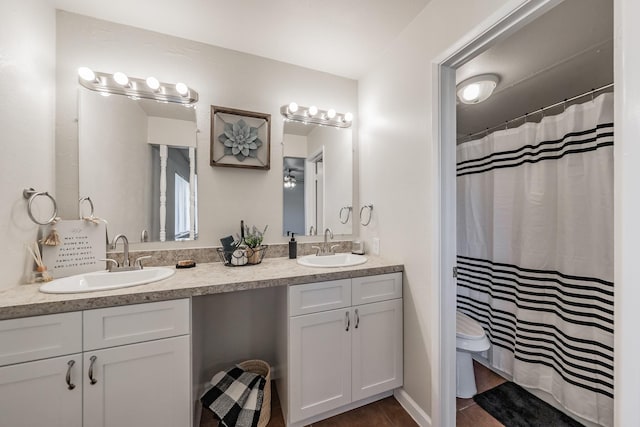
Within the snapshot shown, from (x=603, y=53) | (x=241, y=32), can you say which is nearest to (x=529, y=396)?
(x=603, y=53)

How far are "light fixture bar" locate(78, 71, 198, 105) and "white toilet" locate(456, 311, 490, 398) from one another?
2378 millimetres

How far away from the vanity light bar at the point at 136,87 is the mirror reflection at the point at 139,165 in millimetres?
35

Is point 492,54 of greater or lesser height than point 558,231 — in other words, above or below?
above

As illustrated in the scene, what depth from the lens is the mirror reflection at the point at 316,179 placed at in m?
1.88

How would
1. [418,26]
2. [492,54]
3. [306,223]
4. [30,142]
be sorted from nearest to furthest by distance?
[30,142] < [418,26] < [492,54] < [306,223]

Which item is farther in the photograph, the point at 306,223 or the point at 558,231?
the point at 306,223

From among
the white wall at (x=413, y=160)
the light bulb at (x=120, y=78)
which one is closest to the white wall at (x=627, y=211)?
the white wall at (x=413, y=160)

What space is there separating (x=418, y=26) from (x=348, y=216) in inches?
53.1

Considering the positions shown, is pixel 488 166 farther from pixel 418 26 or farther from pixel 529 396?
pixel 529 396

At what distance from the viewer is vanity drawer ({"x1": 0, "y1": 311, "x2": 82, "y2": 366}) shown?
2.89ft

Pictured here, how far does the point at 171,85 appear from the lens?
5.12 feet

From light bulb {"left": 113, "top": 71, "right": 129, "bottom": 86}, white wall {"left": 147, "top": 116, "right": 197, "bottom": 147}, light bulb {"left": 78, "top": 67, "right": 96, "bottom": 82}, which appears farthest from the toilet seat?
light bulb {"left": 78, "top": 67, "right": 96, "bottom": 82}

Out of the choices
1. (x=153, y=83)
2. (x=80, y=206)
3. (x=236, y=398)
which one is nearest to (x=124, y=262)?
(x=80, y=206)

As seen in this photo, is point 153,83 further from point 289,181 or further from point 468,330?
point 468,330
